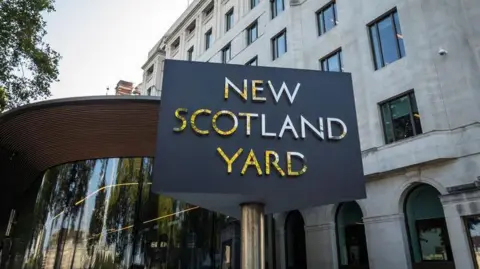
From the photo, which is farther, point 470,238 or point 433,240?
point 433,240

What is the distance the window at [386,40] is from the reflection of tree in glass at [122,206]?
1257 cm

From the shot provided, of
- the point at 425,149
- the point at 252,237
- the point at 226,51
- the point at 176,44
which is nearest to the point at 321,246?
the point at 425,149

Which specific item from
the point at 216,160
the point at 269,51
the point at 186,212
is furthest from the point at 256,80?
the point at 269,51

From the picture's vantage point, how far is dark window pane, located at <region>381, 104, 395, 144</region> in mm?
17047

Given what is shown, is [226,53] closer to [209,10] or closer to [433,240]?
[209,10]

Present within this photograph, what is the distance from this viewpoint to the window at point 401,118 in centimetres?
1619

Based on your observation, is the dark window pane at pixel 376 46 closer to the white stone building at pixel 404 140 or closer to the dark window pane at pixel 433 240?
the white stone building at pixel 404 140

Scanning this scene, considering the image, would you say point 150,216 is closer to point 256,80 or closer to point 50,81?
point 256,80

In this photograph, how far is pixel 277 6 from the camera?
89.6 ft

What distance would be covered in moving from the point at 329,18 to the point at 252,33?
27.6 feet

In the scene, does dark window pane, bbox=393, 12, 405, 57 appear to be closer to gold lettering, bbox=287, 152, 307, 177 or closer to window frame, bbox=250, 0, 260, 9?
gold lettering, bbox=287, 152, 307, 177

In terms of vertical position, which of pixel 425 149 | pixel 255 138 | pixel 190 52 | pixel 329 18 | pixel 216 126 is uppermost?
pixel 190 52

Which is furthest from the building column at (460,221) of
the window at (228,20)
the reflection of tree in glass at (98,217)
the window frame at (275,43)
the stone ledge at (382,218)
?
the window at (228,20)

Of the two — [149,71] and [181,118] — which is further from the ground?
[149,71]
